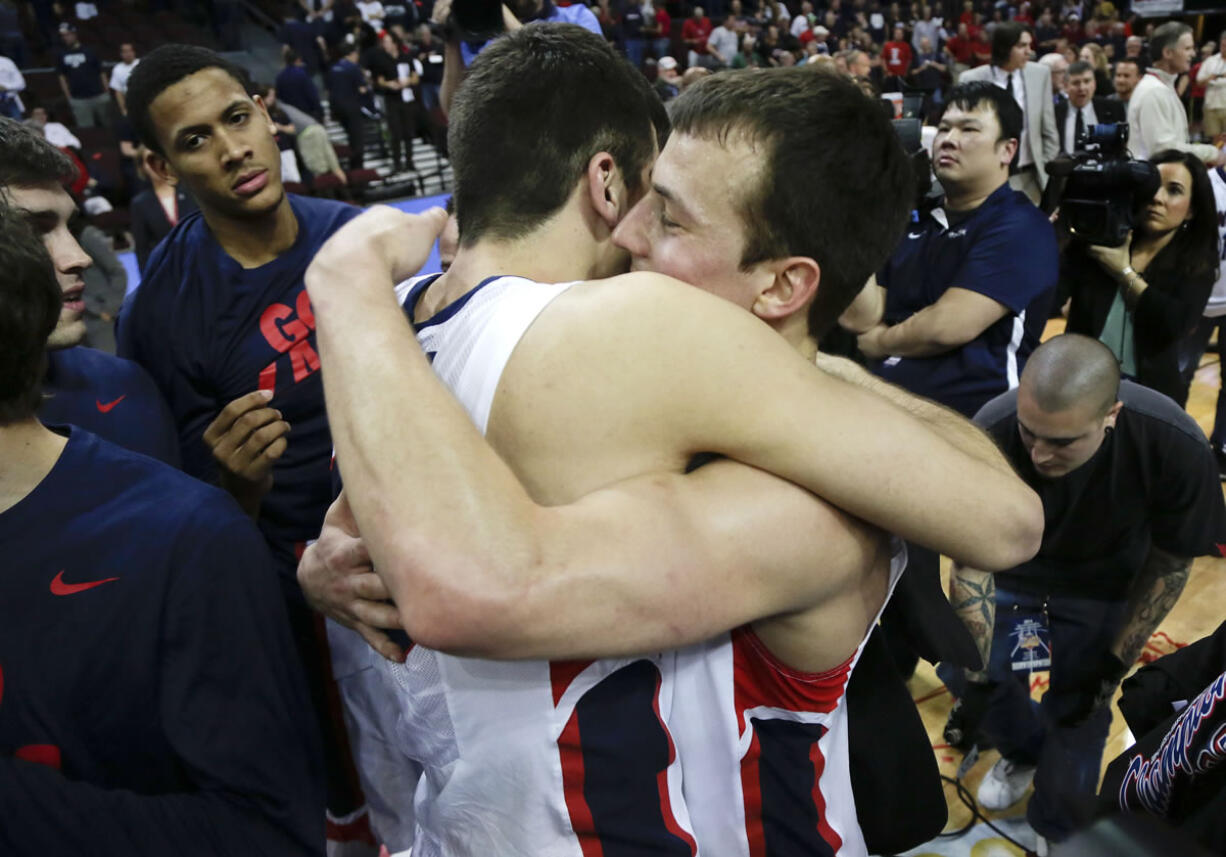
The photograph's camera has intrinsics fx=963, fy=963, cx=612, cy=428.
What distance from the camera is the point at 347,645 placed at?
2146 millimetres

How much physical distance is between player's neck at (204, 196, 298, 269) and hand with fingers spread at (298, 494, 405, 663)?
49.0 inches

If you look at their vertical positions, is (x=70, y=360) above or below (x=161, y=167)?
below

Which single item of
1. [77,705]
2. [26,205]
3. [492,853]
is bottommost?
[492,853]

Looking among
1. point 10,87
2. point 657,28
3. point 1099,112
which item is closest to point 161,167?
point 1099,112

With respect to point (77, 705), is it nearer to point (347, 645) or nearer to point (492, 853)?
point (492, 853)

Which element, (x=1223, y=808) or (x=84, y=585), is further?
(x=1223, y=808)

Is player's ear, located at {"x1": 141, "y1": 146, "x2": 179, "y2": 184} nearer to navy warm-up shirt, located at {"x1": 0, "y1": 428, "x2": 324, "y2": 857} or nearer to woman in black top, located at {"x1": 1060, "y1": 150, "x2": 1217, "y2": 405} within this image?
navy warm-up shirt, located at {"x1": 0, "y1": 428, "x2": 324, "y2": 857}

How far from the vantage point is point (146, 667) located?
109 centimetres

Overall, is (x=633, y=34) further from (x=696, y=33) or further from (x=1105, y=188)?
(x=1105, y=188)

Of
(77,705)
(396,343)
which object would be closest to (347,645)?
(77,705)

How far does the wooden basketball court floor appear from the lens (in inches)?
108

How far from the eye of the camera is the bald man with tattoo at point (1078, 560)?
7.69 ft

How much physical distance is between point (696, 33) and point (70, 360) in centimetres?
1530

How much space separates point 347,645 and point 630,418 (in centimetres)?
140
